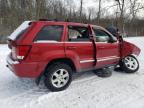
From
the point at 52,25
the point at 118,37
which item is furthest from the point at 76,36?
the point at 118,37

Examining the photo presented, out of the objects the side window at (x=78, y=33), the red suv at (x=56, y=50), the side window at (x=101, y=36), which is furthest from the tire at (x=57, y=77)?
the side window at (x=101, y=36)

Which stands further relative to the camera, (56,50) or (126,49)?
(126,49)

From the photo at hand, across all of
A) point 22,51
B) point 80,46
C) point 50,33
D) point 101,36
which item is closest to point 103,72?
point 101,36

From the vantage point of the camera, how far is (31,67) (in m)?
4.75

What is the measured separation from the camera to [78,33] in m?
5.91

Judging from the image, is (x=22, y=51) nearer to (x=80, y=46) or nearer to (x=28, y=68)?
(x=28, y=68)

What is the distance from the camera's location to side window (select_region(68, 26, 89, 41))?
547cm

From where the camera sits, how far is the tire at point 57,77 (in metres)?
5.04

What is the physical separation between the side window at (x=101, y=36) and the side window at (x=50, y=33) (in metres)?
1.33

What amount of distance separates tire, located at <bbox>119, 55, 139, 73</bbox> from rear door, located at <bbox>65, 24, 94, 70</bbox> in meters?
1.55

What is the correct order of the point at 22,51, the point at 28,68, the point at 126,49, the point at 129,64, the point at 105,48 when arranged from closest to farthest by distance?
1. the point at 22,51
2. the point at 28,68
3. the point at 105,48
4. the point at 126,49
5. the point at 129,64

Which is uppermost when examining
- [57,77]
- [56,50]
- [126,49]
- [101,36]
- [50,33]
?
[50,33]

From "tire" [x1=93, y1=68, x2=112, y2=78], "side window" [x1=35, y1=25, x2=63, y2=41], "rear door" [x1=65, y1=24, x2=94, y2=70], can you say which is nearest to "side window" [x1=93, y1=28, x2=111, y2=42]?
"rear door" [x1=65, y1=24, x2=94, y2=70]

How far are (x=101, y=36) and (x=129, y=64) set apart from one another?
1.62 metres
